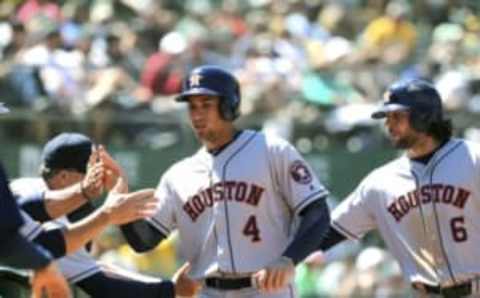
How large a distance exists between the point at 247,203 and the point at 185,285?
0.58 metres

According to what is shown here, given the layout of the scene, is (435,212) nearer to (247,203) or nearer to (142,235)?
(247,203)

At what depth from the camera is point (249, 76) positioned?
14781 millimetres

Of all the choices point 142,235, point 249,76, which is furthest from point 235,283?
point 249,76

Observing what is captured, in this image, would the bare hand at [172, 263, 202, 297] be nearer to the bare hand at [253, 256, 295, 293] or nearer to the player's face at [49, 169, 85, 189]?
the bare hand at [253, 256, 295, 293]

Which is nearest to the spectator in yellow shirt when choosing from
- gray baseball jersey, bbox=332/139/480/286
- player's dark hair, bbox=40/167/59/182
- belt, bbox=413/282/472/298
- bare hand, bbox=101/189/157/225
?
gray baseball jersey, bbox=332/139/480/286

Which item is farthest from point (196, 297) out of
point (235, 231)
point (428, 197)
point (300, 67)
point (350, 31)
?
point (350, 31)

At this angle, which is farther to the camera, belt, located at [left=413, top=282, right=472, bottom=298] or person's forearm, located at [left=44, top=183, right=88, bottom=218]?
belt, located at [left=413, top=282, right=472, bottom=298]

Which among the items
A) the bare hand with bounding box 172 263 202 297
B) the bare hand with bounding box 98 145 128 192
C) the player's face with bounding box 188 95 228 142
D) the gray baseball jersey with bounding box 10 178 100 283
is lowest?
the bare hand with bounding box 172 263 202 297

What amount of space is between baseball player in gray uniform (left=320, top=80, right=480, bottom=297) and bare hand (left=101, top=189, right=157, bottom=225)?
178 centimetres

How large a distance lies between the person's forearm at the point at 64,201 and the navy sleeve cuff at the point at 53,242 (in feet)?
1.91

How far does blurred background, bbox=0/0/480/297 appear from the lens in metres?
13.3

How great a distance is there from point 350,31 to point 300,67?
1.49 meters

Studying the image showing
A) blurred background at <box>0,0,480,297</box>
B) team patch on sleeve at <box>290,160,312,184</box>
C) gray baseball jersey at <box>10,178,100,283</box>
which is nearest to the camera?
team patch on sleeve at <box>290,160,312,184</box>

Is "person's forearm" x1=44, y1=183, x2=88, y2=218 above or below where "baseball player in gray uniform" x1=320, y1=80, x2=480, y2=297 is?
above
